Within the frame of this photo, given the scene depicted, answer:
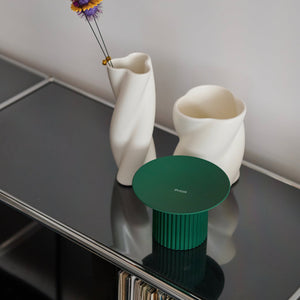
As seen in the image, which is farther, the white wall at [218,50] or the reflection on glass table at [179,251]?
the white wall at [218,50]

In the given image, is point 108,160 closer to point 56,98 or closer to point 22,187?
point 22,187

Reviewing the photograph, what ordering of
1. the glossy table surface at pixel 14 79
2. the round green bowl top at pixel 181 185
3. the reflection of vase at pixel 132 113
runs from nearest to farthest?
the round green bowl top at pixel 181 185 → the reflection of vase at pixel 132 113 → the glossy table surface at pixel 14 79

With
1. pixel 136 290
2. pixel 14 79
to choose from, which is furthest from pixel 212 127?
pixel 14 79

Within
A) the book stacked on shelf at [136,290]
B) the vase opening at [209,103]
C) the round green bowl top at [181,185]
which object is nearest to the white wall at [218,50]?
the vase opening at [209,103]

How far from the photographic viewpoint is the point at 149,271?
110 centimetres

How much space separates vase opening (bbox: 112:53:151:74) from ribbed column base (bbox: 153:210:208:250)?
0.33 m

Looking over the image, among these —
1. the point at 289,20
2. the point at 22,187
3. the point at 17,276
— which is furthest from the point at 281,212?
the point at 17,276

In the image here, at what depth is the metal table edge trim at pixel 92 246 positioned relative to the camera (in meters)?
1.07

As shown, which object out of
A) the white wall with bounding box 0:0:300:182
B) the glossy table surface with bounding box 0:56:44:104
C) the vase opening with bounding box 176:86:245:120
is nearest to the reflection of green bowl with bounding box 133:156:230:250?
the vase opening with bounding box 176:86:245:120

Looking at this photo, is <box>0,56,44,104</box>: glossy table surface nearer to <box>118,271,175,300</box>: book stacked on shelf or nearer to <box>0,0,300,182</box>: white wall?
<box>0,0,300,182</box>: white wall

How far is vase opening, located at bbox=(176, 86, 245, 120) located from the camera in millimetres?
1253

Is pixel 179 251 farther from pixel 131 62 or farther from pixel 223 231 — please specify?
pixel 131 62

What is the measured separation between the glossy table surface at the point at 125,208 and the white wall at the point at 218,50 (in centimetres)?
9

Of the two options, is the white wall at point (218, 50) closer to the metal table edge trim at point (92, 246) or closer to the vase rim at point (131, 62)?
the vase rim at point (131, 62)
